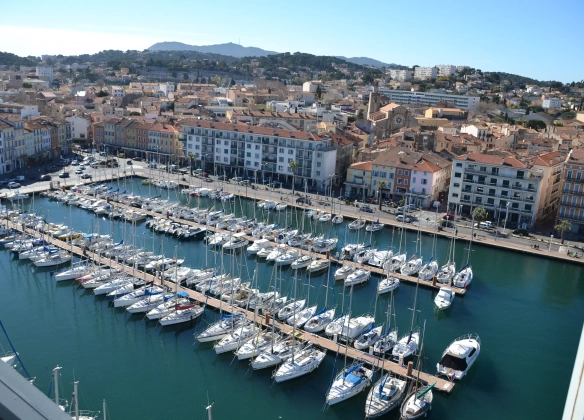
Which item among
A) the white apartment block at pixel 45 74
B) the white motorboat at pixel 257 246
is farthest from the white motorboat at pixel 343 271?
the white apartment block at pixel 45 74

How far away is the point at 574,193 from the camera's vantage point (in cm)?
2961

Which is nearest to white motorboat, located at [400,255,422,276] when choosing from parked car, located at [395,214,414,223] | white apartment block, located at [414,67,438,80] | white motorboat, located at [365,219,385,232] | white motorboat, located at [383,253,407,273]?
white motorboat, located at [383,253,407,273]

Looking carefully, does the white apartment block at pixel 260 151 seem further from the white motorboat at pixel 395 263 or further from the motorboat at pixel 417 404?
the motorboat at pixel 417 404

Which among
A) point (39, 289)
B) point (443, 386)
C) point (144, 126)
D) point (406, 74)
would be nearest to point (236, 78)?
point (406, 74)

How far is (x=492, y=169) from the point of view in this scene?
3166cm

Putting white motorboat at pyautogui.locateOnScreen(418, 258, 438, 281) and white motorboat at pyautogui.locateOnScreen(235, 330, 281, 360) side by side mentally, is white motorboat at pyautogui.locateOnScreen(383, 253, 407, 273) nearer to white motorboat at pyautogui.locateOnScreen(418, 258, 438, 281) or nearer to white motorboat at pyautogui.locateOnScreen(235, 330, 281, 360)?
white motorboat at pyautogui.locateOnScreen(418, 258, 438, 281)

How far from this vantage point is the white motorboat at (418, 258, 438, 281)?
907 inches

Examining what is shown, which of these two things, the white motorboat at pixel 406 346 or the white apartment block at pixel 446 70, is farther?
the white apartment block at pixel 446 70

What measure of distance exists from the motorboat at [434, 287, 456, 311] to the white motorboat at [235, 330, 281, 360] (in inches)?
277

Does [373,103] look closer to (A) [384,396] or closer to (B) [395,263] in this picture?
(B) [395,263]

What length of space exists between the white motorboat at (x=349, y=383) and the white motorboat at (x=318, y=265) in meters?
8.36

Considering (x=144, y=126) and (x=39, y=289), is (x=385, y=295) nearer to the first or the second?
(x=39, y=289)

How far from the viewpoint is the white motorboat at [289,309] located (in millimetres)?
18484

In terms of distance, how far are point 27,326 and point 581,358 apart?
19428 mm
